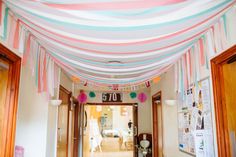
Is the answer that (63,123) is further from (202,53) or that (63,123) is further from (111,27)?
(111,27)

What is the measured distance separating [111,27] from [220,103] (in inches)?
48.0

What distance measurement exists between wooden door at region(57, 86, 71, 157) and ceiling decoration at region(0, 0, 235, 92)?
180 cm

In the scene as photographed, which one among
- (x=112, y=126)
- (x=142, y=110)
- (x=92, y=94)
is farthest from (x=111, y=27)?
(x=112, y=126)

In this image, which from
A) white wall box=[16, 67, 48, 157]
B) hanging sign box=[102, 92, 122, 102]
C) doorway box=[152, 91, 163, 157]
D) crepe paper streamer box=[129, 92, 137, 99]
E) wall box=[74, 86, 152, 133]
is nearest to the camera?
white wall box=[16, 67, 48, 157]

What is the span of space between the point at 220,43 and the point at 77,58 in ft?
4.27

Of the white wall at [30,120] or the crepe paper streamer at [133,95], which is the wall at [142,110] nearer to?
the crepe paper streamer at [133,95]

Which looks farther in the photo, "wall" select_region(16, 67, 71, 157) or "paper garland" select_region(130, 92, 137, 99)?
"paper garland" select_region(130, 92, 137, 99)

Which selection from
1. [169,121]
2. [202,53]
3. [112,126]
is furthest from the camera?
[112,126]

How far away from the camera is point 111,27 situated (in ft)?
4.71

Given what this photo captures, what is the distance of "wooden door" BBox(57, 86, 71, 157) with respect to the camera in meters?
3.70

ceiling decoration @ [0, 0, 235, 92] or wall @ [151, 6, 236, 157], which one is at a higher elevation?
ceiling decoration @ [0, 0, 235, 92]

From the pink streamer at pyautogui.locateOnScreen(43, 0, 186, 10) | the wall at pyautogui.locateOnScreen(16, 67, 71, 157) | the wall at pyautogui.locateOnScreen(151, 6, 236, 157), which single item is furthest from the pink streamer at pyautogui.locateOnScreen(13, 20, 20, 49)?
the wall at pyautogui.locateOnScreen(151, 6, 236, 157)

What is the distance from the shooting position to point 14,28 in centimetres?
167

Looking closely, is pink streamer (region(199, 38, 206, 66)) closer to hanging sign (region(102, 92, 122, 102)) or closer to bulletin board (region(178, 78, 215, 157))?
bulletin board (region(178, 78, 215, 157))
